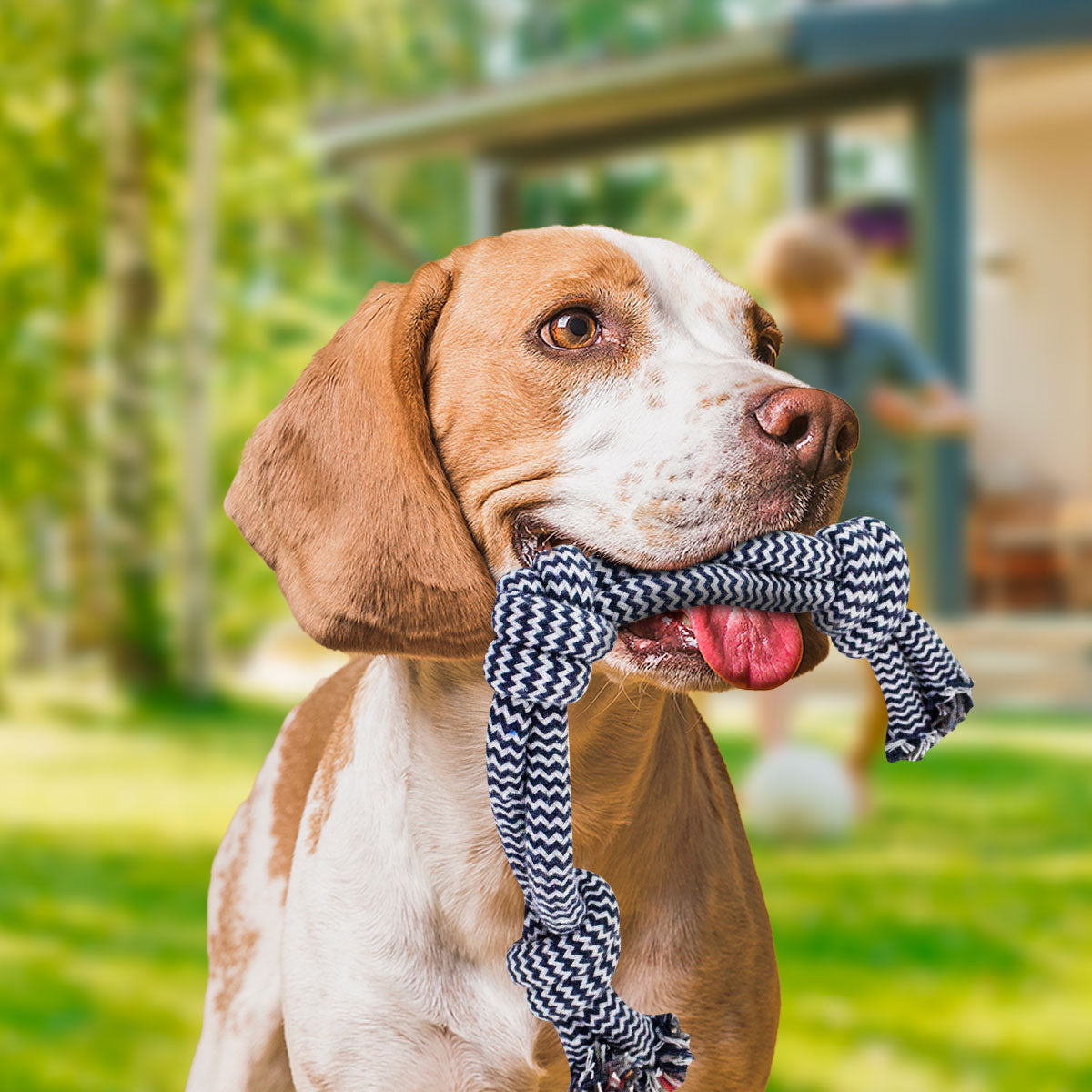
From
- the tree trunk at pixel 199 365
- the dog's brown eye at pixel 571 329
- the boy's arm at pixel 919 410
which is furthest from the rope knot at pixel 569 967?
the tree trunk at pixel 199 365

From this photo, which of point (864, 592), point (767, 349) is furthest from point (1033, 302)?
point (864, 592)

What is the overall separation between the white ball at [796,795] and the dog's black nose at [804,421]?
348 cm

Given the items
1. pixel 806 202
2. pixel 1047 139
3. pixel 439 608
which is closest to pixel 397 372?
pixel 439 608

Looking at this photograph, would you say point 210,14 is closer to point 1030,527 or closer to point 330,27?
point 330,27

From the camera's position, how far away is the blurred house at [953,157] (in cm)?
886

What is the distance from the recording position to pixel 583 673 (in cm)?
125

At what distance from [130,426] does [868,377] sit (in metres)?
5.03

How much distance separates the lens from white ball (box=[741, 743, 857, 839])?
15.3ft

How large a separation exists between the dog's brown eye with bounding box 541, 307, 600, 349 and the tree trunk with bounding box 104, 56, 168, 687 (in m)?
7.24

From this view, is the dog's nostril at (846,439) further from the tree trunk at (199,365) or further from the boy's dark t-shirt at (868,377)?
the tree trunk at (199,365)

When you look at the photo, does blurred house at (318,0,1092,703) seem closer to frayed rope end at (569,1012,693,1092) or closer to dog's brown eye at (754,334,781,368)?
dog's brown eye at (754,334,781,368)

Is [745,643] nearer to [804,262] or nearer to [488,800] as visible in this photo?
[488,800]

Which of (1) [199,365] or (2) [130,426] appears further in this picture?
(2) [130,426]

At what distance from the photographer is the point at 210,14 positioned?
8.41 metres
